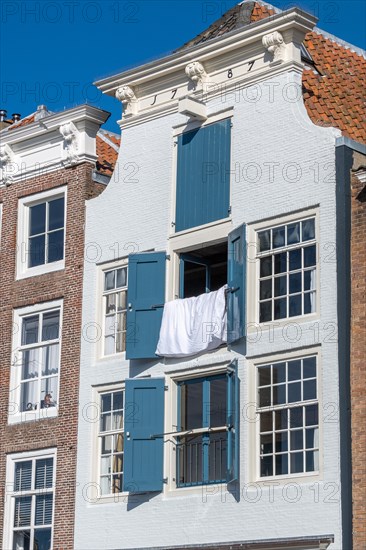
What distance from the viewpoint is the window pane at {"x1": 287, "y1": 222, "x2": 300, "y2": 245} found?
24.6 m

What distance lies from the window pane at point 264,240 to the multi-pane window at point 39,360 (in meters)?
6.15

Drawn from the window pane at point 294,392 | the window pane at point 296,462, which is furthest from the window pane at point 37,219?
the window pane at point 296,462

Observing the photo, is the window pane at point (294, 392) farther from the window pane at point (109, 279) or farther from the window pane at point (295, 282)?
the window pane at point (109, 279)

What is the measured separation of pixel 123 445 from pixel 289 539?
503 cm

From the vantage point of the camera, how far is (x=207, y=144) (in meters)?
26.9

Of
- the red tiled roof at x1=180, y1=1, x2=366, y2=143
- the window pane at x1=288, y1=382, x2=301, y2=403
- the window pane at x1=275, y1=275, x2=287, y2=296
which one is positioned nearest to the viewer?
the window pane at x1=288, y1=382, x2=301, y2=403

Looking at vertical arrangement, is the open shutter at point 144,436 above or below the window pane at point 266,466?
above

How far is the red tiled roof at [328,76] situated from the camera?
86.8 feet

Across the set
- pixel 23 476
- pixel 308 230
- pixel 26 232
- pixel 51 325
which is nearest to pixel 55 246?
pixel 26 232

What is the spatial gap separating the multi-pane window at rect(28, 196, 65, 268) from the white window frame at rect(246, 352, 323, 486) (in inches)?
276

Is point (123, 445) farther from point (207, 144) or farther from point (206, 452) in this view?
point (207, 144)

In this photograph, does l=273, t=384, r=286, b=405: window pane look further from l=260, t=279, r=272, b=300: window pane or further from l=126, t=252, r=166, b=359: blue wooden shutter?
l=126, t=252, r=166, b=359: blue wooden shutter

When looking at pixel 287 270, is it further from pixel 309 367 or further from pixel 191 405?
pixel 191 405

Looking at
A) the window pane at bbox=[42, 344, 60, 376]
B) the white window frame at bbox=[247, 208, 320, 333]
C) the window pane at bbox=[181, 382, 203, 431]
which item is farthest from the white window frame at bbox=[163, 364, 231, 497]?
the window pane at bbox=[42, 344, 60, 376]
